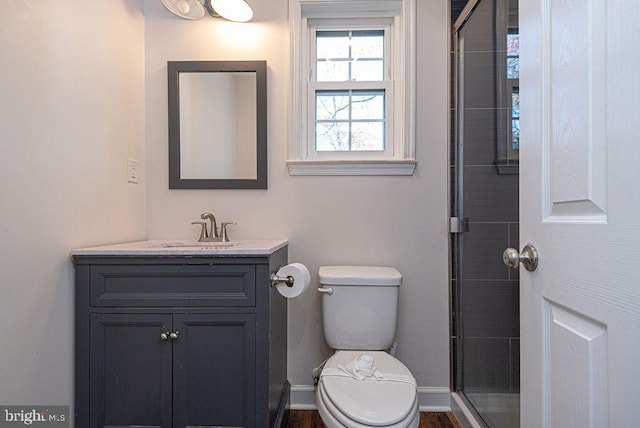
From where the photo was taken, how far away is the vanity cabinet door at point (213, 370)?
1200mm

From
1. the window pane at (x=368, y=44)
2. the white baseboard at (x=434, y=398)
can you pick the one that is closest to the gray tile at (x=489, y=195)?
the window pane at (x=368, y=44)

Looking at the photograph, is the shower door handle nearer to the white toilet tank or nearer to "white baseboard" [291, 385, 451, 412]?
the white toilet tank

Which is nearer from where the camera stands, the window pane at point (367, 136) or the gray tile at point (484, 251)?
the gray tile at point (484, 251)

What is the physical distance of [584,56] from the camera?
625 millimetres

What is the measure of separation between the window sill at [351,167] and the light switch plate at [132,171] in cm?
75

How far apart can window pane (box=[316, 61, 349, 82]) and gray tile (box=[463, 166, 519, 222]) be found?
80 cm

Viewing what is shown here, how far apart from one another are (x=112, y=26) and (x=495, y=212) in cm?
182

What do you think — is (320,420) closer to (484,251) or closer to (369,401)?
(369,401)

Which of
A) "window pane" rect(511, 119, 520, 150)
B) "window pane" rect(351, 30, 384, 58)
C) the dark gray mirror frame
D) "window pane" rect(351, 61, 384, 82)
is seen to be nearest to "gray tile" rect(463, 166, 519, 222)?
"window pane" rect(511, 119, 520, 150)

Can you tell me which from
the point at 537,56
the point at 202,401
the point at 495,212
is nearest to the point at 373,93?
the point at 495,212

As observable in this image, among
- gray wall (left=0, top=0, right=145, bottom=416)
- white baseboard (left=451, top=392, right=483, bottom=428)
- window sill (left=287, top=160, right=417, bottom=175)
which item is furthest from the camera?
window sill (left=287, top=160, right=417, bottom=175)

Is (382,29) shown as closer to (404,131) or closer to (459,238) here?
(404,131)

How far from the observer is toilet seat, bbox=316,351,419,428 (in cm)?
103

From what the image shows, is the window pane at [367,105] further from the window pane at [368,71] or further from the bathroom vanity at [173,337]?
the bathroom vanity at [173,337]
